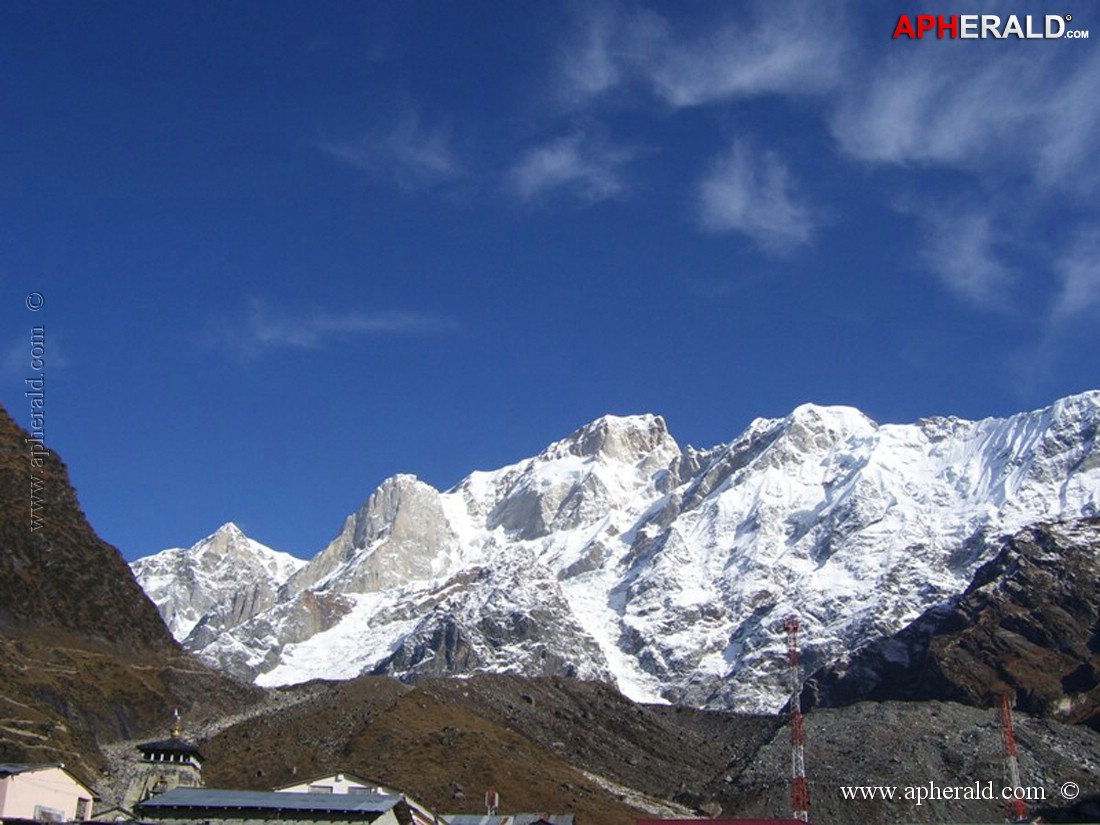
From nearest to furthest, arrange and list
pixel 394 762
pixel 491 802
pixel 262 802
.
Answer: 1. pixel 262 802
2. pixel 491 802
3. pixel 394 762

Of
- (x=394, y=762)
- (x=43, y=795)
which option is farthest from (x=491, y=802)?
(x=43, y=795)

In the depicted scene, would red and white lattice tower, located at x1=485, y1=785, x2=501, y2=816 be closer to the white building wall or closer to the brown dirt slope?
the brown dirt slope

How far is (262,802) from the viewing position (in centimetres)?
9656

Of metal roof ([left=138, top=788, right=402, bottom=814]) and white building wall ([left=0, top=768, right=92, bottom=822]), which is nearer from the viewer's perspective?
white building wall ([left=0, top=768, right=92, bottom=822])

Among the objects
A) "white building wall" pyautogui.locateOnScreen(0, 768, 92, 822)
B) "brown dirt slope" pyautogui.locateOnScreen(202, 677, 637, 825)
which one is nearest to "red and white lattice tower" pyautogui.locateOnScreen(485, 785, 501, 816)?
"brown dirt slope" pyautogui.locateOnScreen(202, 677, 637, 825)

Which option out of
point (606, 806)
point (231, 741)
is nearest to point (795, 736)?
point (606, 806)

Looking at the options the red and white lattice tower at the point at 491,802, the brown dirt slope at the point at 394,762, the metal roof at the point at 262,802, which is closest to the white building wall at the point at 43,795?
the metal roof at the point at 262,802

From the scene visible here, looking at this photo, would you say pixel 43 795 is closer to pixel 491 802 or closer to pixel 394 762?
pixel 491 802

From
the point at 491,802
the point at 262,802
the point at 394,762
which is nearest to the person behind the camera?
the point at 262,802

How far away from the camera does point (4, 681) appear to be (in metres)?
163

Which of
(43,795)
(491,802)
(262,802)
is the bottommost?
(262,802)

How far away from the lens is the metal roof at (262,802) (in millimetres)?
94750

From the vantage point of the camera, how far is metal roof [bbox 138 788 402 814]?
94750 millimetres

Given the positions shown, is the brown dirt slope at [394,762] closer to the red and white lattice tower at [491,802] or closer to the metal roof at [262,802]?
the red and white lattice tower at [491,802]
